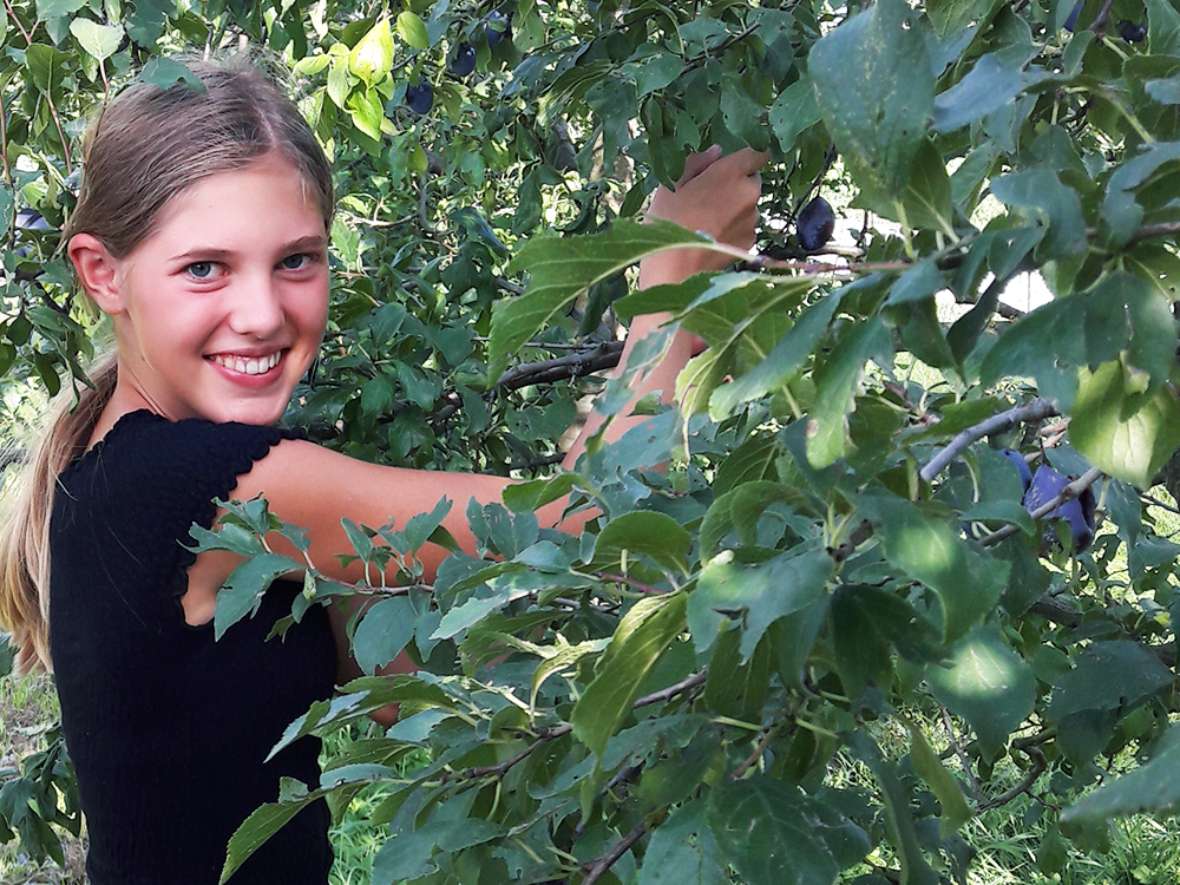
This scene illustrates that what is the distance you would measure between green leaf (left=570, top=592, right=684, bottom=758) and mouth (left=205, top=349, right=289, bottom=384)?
106cm

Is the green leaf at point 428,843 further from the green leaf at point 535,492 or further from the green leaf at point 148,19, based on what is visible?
the green leaf at point 148,19

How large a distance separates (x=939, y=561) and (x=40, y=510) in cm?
139

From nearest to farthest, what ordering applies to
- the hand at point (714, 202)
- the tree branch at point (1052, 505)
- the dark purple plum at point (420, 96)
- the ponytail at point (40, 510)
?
the tree branch at point (1052, 505)
the hand at point (714, 202)
the ponytail at point (40, 510)
the dark purple plum at point (420, 96)

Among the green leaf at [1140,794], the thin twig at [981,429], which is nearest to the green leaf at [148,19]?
the thin twig at [981,429]

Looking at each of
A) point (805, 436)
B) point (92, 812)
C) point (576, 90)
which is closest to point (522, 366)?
point (576, 90)

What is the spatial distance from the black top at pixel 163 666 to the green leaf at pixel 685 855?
0.93m

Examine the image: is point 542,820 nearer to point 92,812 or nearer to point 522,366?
point 92,812

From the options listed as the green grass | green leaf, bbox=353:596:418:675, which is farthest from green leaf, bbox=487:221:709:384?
the green grass

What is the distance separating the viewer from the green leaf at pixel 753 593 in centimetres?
44

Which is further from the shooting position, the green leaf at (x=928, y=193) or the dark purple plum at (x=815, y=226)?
the dark purple plum at (x=815, y=226)

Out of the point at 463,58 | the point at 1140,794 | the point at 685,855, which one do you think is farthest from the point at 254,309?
the point at 1140,794

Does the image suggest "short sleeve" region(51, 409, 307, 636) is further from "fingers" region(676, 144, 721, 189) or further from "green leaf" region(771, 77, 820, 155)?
"green leaf" region(771, 77, 820, 155)

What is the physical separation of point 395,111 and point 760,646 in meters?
1.96

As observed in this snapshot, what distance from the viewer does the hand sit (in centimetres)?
136
